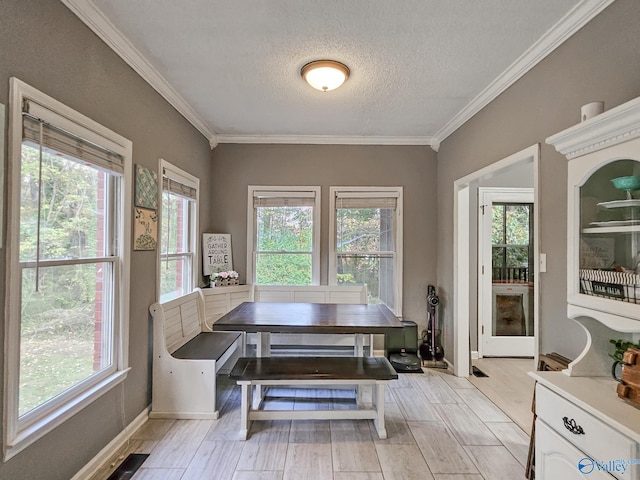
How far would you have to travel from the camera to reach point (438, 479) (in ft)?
6.42

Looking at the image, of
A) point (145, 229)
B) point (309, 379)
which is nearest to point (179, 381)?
point (309, 379)

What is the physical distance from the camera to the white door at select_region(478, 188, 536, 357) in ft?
13.9

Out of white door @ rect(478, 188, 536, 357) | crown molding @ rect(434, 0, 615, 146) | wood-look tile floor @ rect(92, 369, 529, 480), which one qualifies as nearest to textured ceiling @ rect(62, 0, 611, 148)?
crown molding @ rect(434, 0, 615, 146)

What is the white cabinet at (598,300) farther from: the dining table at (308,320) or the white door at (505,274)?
the white door at (505,274)

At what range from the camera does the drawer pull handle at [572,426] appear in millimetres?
1282

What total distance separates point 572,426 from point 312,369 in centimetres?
162

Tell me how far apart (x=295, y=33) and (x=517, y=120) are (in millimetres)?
1769

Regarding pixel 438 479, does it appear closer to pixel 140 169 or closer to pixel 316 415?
pixel 316 415

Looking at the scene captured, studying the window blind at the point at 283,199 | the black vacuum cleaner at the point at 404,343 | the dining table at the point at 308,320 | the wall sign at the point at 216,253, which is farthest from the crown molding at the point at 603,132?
the wall sign at the point at 216,253

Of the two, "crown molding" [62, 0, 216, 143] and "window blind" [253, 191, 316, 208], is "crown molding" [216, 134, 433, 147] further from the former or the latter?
"crown molding" [62, 0, 216, 143]

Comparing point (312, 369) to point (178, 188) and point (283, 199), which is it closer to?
point (178, 188)

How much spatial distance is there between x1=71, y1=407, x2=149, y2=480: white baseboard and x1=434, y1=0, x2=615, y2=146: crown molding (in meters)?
3.83

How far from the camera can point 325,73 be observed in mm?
2430

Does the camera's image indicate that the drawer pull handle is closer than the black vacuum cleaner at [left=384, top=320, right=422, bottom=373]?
Yes
